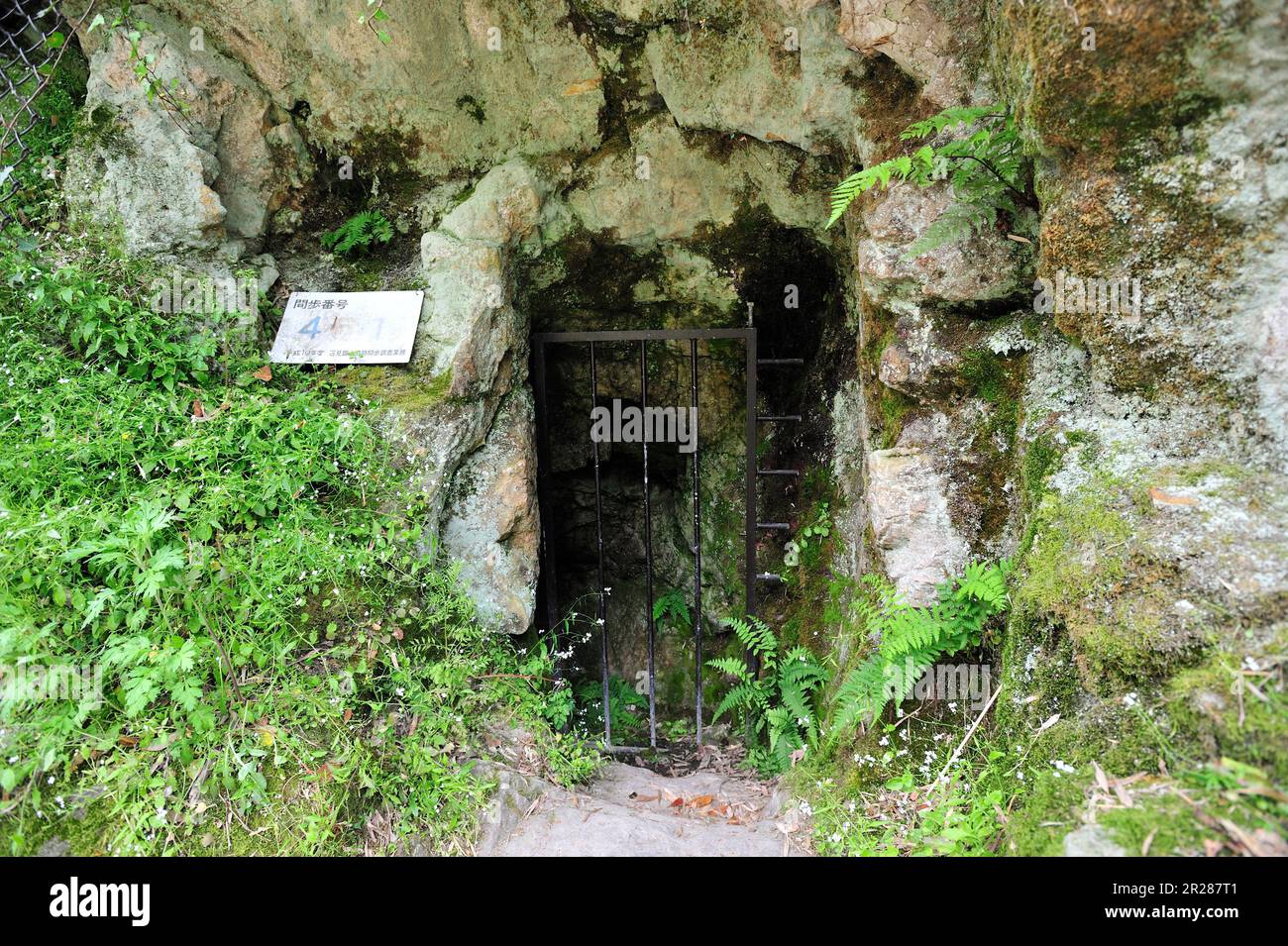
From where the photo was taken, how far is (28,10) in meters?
4.53

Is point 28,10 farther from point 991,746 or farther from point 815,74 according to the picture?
point 991,746

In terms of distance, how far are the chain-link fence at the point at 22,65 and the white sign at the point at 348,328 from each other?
161 cm

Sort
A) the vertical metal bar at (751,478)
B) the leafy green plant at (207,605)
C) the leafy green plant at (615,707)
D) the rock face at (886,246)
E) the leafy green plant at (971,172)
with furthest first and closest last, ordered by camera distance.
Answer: the leafy green plant at (615,707) → the vertical metal bar at (751,478) → the leafy green plant at (971,172) → the leafy green plant at (207,605) → the rock face at (886,246)

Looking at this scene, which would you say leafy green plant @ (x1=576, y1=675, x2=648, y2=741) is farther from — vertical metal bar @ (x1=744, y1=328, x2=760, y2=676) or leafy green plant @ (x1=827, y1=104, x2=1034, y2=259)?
leafy green plant @ (x1=827, y1=104, x2=1034, y2=259)

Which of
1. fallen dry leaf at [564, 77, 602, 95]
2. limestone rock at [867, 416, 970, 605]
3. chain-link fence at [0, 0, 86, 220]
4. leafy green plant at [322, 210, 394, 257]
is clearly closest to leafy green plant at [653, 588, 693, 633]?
limestone rock at [867, 416, 970, 605]

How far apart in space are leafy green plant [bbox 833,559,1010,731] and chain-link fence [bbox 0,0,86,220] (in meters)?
5.06

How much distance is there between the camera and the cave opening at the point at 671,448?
188 inches

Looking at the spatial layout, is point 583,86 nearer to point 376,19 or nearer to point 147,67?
point 376,19

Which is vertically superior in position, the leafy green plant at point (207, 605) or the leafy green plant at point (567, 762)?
the leafy green plant at point (207, 605)

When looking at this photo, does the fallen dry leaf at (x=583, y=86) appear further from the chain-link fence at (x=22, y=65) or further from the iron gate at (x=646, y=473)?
the chain-link fence at (x=22, y=65)

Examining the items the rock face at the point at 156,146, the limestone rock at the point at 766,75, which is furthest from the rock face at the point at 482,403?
the rock face at the point at 156,146

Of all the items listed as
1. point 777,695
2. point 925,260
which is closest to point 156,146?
point 925,260

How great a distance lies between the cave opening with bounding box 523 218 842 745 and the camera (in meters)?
4.79

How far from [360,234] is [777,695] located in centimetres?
388
